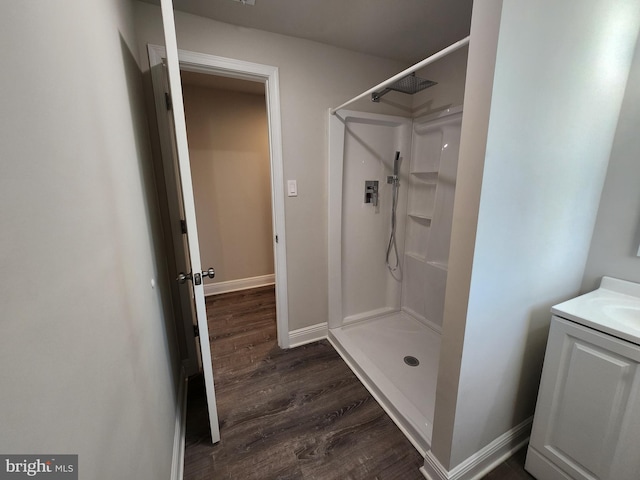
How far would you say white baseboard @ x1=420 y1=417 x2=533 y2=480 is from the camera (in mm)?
1201

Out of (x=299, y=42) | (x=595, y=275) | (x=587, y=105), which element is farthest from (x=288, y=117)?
(x=595, y=275)

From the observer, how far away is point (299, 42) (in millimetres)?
1827

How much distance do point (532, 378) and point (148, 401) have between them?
181cm

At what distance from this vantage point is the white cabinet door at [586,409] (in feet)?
3.15

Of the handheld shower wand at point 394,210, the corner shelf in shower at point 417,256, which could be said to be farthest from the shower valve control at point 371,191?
the corner shelf in shower at point 417,256

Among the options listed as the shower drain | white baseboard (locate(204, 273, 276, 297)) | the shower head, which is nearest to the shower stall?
the shower drain

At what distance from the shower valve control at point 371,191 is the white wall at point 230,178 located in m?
1.40

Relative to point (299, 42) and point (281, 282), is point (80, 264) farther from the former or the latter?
point (299, 42)

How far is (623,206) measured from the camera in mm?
1287

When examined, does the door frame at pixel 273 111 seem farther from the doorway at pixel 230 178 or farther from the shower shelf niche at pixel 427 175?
the shower shelf niche at pixel 427 175

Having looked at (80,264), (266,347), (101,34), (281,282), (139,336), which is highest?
(101,34)

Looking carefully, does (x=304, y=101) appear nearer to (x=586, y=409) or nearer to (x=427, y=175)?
(x=427, y=175)

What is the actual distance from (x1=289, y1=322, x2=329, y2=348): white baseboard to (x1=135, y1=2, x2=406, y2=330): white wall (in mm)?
51

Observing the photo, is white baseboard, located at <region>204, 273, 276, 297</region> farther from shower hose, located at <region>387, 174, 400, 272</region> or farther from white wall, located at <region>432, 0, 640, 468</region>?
white wall, located at <region>432, 0, 640, 468</region>
